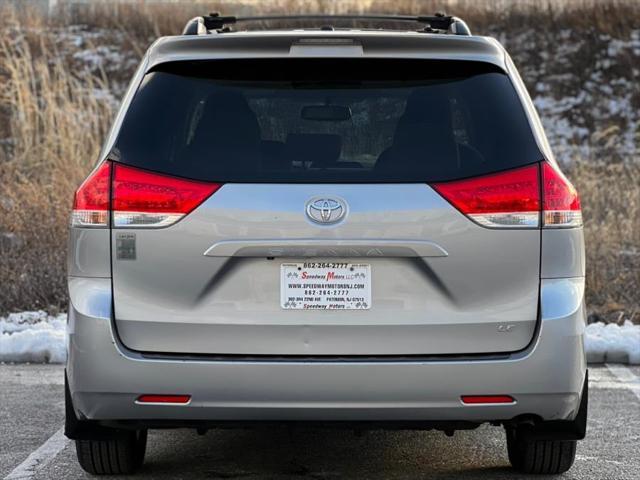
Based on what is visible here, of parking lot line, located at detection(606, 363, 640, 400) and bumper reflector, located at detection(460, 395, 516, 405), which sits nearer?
bumper reflector, located at detection(460, 395, 516, 405)

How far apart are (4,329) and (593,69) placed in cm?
2064

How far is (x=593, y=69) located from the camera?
27000 mm

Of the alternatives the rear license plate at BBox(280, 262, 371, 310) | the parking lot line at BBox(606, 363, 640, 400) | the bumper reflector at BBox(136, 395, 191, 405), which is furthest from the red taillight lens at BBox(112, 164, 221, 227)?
the parking lot line at BBox(606, 363, 640, 400)

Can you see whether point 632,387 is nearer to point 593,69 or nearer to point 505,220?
point 505,220

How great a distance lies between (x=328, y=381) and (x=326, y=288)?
0.30 m

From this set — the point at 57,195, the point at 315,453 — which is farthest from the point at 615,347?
the point at 57,195

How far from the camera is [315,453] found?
5.35 meters

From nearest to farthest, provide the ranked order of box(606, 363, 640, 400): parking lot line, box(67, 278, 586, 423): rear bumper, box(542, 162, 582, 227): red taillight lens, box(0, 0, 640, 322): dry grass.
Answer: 1. box(67, 278, 586, 423): rear bumper
2. box(542, 162, 582, 227): red taillight lens
3. box(606, 363, 640, 400): parking lot line
4. box(0, 0, 640, 322): dry grass

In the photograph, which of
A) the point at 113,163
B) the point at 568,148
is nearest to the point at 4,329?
the point at 113,163

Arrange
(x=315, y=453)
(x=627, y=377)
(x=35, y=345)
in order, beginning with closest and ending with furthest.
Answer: (x=315, y=453)
(x=627, y=377)
(x=35, y=345)

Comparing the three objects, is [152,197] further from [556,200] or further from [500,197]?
[556,200]

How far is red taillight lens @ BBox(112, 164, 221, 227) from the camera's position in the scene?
3.94 m

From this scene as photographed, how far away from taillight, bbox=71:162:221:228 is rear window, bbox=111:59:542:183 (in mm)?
41

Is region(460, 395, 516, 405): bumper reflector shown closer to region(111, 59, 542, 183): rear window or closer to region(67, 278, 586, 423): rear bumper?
region(67, 278, 586, 423): rear bumper
